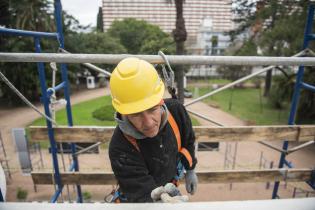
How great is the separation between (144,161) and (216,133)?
6.30ft

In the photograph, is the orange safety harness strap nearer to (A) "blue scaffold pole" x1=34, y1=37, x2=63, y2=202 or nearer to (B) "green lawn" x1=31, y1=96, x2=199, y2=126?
(A) "blue scaffold pole" x1=34, y1=37, x2=63, y2=202

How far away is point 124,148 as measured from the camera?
1.70 meters

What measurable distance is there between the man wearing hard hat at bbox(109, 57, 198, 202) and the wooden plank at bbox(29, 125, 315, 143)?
1.38m

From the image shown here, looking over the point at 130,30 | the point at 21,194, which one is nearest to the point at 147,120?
the point at 21,194

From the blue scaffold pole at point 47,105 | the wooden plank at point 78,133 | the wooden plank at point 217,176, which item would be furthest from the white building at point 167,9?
the wooden plank at point 217,176

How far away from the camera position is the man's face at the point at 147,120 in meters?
1.53

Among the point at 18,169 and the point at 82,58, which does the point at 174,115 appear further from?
the point at 18,169

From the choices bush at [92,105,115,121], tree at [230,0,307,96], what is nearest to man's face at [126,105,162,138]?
tree at [230,0,307,96]

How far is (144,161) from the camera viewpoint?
1787mm

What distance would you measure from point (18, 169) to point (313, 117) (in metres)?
15.0

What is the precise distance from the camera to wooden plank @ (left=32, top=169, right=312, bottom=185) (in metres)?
3.58

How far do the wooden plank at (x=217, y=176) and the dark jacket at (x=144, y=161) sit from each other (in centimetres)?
188

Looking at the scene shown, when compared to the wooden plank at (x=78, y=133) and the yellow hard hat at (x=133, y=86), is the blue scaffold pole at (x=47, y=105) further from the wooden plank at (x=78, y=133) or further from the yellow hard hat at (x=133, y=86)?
the yellow hard hat at (x=133, y=86)

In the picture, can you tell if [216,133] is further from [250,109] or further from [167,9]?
[250,109]
